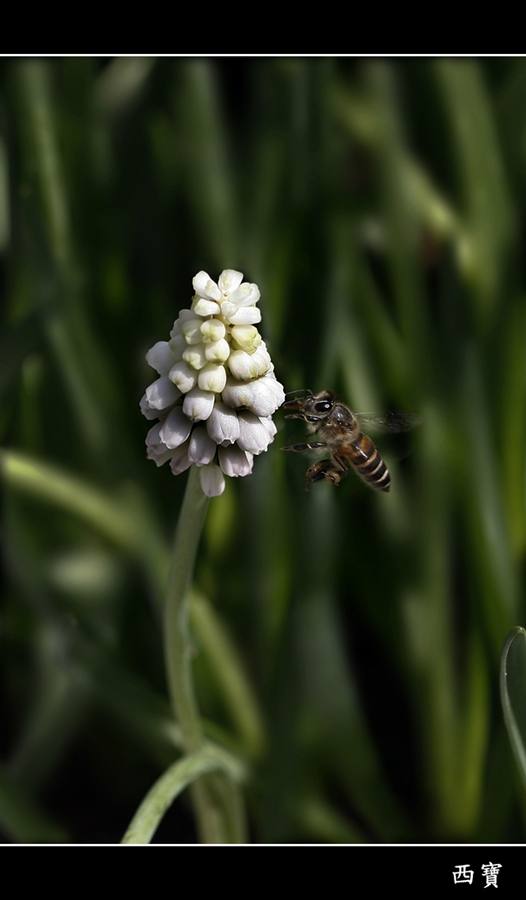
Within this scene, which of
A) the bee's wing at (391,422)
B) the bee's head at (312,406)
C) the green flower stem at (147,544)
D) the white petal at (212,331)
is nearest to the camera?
the white petal at (212,331)

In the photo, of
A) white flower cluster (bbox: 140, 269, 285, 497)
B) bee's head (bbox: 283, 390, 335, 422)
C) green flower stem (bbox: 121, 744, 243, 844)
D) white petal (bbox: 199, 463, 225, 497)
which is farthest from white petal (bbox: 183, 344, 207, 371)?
green flower stem (bbox: 121, 744, 243, 844)

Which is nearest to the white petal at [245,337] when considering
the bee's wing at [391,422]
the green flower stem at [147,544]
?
the bee's wing at [391,422]

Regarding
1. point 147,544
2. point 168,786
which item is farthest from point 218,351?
point 147,544

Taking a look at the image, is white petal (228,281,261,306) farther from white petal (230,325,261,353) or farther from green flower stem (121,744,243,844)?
green flower stem (121,744,243,844)

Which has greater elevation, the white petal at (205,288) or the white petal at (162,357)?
the white petal at (205,288)

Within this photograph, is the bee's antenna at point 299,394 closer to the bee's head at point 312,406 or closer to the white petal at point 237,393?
the bee's head at point 312,406
